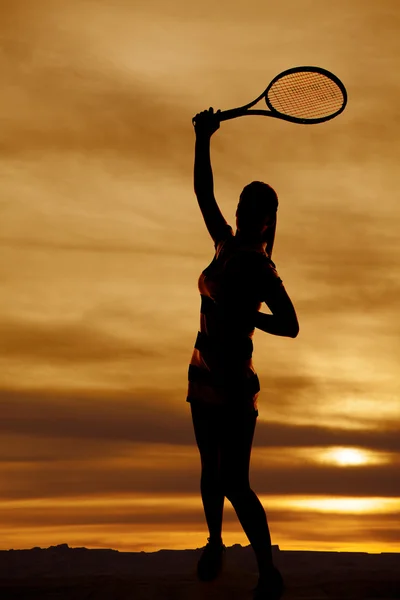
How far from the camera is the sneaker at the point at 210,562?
7918mm

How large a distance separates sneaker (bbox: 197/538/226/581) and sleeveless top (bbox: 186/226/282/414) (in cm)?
119

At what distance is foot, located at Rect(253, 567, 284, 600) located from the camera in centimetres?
755

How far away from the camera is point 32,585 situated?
28.3ft

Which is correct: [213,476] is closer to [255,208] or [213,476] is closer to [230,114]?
[255,208]

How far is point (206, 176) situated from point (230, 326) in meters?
1.44

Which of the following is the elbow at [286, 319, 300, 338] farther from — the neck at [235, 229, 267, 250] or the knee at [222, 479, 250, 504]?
the knee at [222, 479, 250, 504]

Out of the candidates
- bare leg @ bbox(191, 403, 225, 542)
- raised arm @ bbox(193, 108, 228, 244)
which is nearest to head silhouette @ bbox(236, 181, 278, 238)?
raised arm @ bbox(193, 108, 228, 244)

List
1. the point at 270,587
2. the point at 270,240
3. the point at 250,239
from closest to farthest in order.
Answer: the point at 270,587 → the point at 250,239 → the point at 270,240

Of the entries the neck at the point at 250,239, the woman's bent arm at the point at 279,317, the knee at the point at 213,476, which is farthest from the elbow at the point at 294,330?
the knee at the point at 213,476

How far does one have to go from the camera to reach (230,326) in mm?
7711

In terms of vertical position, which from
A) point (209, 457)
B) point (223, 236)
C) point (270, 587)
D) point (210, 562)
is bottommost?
point (270, 587)

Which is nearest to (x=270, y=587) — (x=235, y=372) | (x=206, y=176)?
(x=235, y=372)

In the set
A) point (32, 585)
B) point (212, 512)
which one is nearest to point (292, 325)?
point (212, 512)

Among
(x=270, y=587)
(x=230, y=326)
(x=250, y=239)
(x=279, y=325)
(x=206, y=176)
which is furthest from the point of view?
(x=206, y=176)
